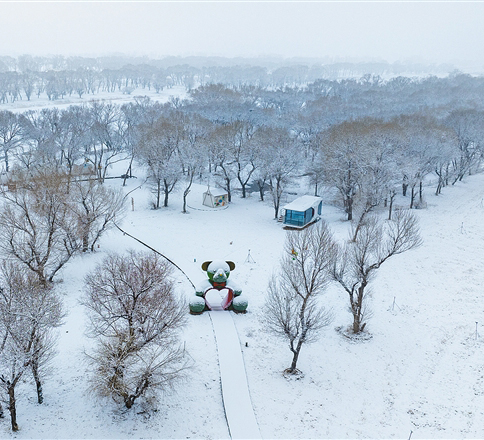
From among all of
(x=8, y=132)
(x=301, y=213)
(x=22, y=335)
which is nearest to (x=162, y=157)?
(x=301, y=213)

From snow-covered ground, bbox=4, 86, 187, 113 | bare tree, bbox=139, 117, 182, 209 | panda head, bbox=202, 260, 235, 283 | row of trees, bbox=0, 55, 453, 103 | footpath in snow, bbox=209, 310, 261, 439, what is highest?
row of trees, bbox=0, 55, 453, 103

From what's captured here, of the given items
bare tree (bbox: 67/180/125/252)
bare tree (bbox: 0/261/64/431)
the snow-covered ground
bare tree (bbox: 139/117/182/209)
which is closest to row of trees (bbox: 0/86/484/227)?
bare tree (bbox: 139/117/182/209)

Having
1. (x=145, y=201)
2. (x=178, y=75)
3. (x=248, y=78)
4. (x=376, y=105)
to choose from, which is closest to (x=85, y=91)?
(x=178, y=75)

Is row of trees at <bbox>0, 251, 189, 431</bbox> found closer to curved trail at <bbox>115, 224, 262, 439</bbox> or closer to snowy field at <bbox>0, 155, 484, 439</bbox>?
snowy field at <bbox>0, 155, 484, 439</bbox>

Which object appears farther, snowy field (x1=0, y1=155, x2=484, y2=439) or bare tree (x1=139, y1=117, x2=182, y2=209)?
bare tree (x1=139, y1=117, x2=182, y2=209)

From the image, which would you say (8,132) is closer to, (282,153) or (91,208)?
(91,208)

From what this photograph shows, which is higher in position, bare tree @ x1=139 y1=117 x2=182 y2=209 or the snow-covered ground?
the snow-covered ground
